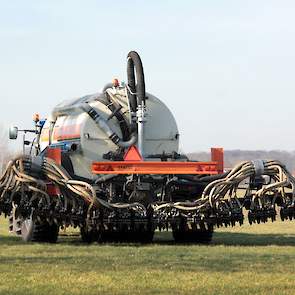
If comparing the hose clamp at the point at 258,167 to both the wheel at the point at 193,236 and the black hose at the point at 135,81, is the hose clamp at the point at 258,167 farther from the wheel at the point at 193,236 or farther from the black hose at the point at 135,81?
the black hose at the point at 135,81

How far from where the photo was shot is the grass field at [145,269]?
8000mm

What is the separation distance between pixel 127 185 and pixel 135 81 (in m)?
2.48

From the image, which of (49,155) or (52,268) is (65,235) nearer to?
(49,155)

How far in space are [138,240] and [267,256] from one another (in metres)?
3.12

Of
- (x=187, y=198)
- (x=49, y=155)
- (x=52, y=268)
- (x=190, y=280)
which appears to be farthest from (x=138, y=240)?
(x=190, y=280)

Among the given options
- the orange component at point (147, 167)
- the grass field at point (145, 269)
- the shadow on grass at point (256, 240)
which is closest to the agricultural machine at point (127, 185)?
the orange component at point (147, 167)

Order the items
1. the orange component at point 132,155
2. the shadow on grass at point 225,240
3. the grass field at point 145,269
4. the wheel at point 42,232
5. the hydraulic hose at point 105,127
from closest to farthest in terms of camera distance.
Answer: the grass field at point 145,269, the orange component at point 132,155, the wheel at point 42,232, the shadow on grass at point 225,240, the hydraulic hose at point 105,127

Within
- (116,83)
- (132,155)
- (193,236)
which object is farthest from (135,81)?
(193,236)

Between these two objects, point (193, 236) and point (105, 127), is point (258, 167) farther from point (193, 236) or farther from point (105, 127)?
point (105, 127)

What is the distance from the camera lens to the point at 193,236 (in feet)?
47.6

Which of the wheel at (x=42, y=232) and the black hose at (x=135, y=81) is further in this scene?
the black hose at (x=135, y=81)

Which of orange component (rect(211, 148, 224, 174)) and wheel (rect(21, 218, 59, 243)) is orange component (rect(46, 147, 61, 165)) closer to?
wheel (rect(21, 218, 59, 243))

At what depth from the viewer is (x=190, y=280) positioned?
8.56 meters

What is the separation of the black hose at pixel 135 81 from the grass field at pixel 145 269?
2618 mm
